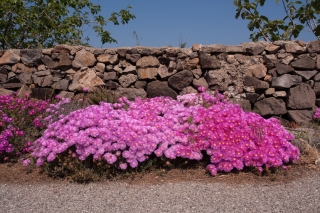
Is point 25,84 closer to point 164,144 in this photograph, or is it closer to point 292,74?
point 164,144

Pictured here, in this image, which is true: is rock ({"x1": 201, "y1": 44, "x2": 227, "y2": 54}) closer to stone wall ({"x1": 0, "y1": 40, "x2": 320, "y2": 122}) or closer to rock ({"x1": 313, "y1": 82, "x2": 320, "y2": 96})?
stone wall ({"x1": 0, "y1": 40, "x2": 320, "y2": 122})

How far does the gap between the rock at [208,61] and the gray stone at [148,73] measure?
94 centimetres

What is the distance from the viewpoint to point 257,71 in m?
7.02

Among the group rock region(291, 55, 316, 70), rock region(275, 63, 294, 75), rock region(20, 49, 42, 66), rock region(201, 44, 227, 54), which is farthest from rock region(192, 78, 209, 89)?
rock region(20, 49, 42, 66)

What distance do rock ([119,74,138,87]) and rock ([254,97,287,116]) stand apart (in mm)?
2568

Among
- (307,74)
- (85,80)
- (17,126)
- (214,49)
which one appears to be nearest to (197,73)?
(214,49)

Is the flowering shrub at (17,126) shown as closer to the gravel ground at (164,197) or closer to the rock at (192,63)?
the gravel ground at (164,197)

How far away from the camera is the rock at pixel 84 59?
744cm

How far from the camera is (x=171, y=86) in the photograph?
7.16 meters

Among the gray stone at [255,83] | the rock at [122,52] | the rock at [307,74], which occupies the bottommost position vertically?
the gray stone at [255,83]

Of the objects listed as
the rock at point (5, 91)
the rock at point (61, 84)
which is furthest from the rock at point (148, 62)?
the rock at point (5, 91)

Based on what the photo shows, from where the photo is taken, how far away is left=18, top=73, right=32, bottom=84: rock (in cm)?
779

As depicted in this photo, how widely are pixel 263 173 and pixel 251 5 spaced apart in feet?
18.4

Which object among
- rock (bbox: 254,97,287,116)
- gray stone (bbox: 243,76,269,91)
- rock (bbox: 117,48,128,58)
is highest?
rock (bbox: 117,48,128,58)
